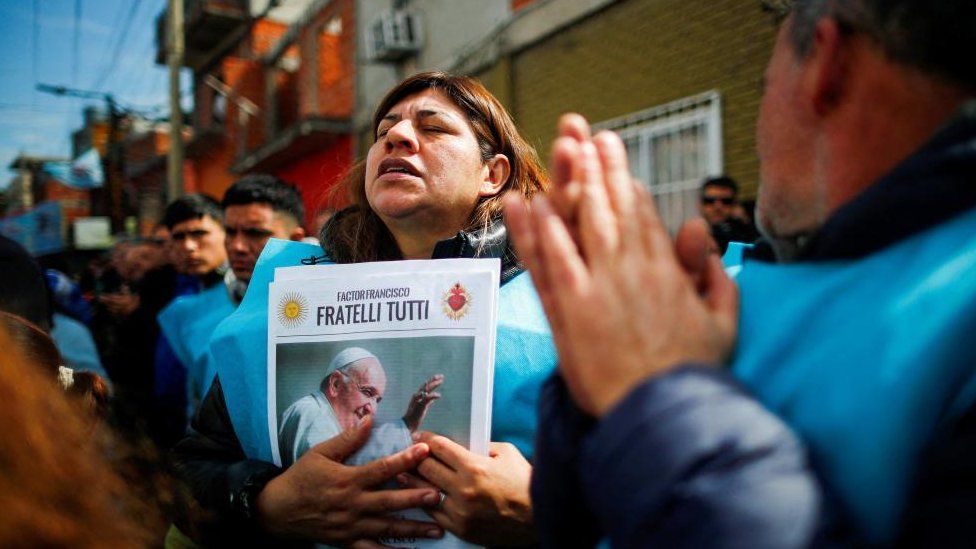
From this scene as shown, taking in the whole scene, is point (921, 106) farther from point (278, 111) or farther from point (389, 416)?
point (278, 111)

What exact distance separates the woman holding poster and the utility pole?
30.5ft

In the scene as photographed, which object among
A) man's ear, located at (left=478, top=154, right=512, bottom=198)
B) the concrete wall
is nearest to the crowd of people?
man's ear, located at (left=478, top=154, right=512, bottom=198)

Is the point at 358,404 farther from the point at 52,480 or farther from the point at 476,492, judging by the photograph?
the point at 52,480

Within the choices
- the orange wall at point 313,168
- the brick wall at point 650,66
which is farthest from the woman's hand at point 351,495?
the orange wall at point 313,168

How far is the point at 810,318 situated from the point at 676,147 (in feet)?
17.1

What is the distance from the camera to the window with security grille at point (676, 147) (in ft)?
17.1

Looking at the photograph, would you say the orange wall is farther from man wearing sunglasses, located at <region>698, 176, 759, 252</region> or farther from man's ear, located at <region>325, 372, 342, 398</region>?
man's ear, located at <region>325, 372, 342, 398</region>

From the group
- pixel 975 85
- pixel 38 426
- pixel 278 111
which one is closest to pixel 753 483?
pixel 975 85

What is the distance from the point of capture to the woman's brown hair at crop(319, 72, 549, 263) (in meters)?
1.71

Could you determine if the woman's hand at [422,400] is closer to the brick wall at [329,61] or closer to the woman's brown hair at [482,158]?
the woman's brown hair at [482,158]

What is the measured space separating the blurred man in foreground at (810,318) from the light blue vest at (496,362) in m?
0.52

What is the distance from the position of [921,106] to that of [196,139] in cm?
1914

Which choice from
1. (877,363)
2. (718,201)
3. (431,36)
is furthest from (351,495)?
(431,36)

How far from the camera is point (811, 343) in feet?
2.16
